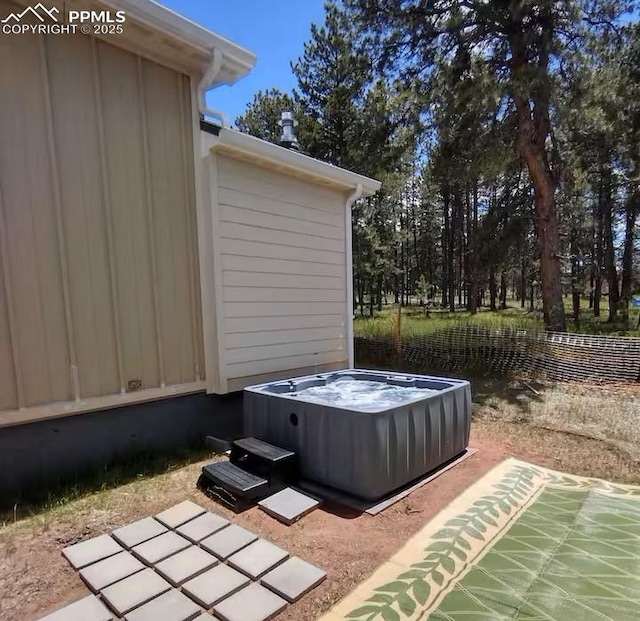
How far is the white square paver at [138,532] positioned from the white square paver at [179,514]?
0.05 m

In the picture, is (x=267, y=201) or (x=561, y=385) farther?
(x=561, y=385)

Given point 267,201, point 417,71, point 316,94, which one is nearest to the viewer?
point 267,201

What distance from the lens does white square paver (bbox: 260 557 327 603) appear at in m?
1.93

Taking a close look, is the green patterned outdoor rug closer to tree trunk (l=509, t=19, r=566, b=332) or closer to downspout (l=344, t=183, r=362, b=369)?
downspout (l=344, t=183, r=362, b=369)

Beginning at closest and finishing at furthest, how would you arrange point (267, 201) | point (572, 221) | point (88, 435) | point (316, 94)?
point (88, 435)
point (267, 201)
point (316, 94)
point (572, 221)

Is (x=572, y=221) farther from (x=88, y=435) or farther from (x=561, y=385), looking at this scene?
(x=88, y=435)

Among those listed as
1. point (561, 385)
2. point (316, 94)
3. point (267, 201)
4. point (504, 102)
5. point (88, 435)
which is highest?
point (316, 94)

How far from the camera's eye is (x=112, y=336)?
329 centimetres

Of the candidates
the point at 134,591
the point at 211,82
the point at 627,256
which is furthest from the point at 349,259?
the point at 627,256

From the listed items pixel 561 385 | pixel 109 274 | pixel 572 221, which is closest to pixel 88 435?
pixel 109 274

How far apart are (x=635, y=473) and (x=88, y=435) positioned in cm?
445

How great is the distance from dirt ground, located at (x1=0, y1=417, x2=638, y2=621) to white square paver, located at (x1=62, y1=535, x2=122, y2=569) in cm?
4

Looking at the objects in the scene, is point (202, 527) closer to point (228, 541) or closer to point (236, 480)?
point (228, 541)

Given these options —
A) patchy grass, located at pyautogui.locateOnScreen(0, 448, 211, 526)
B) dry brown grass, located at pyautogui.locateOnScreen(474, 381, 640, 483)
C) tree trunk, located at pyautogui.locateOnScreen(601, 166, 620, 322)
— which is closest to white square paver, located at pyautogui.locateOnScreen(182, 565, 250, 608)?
patchy grass, located at pyautogui.locateOnScreen(0, 448, 211, 526)
